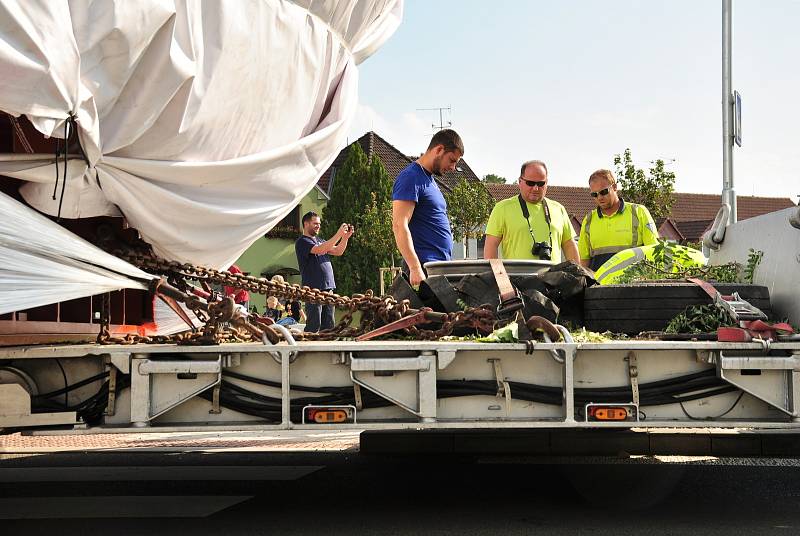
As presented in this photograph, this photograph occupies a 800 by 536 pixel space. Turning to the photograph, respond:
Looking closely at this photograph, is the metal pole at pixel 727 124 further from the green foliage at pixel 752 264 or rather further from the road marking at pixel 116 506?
the road marking at pixel 116 506

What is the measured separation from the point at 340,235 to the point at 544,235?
2573mm

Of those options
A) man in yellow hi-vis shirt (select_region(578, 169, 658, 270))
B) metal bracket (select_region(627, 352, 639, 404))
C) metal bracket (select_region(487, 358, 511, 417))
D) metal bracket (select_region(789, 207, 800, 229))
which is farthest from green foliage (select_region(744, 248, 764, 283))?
man in yellow hi-vis shirt (select_region(578, 169, 658, 270))

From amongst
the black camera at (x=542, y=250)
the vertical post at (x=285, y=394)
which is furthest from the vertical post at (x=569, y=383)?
the black camera at (x=542, y=250)

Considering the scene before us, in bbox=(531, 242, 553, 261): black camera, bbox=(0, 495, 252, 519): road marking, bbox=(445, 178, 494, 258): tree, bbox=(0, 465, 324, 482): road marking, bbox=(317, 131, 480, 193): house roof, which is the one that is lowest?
bbox=(0, 465, 324, 482): road marking

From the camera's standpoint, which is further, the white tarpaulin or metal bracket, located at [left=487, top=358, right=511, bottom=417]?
metal bracket, located at [left=487, top=358, right=511, bottom=417]

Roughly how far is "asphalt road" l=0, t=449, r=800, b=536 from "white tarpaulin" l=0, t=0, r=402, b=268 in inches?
58.7

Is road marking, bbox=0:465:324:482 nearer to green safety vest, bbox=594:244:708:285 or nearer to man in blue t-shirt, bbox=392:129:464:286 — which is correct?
man in blue t-shirt, bbox=392:129:464:286

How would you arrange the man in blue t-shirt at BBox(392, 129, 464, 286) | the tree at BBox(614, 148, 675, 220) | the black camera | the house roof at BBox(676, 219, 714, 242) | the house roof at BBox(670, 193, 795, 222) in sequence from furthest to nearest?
the house roof at BBox(670, 193, 795, 222) → the house roof at BBox(676, 219, 714, 242) → the tree at BBox(614, 148, 675, 220) → the black camera → the man in blue t-shirt at BBox(392, 129, 464, 286)

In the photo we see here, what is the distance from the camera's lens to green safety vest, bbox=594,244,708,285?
696 cm

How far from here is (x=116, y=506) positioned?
6.21 metres

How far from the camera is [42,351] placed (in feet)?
16.1

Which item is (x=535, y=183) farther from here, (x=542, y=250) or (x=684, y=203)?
(x=684, y=203)

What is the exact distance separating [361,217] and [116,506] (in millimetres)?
46616

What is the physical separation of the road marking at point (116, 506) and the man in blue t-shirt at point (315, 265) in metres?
4.27
